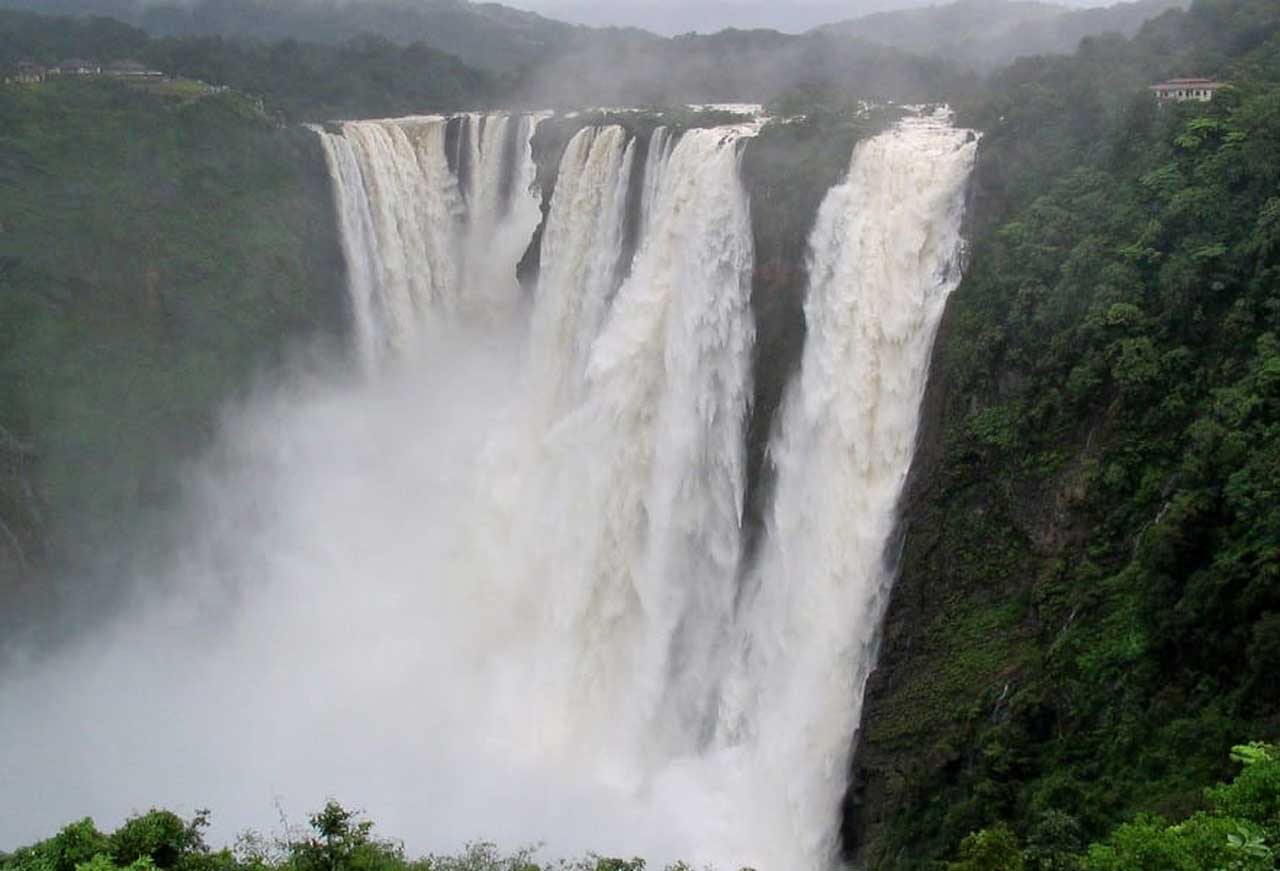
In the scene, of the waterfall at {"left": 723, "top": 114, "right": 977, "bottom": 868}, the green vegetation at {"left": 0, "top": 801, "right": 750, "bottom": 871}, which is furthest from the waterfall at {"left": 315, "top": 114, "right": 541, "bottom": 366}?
the green vegetation at {"left": 0, "top": 801, "right": 750, "bottom": 871}

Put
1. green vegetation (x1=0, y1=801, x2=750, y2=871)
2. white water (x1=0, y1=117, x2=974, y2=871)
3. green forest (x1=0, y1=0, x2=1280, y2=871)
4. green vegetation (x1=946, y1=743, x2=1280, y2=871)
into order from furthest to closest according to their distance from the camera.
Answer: white water (x1=0, y1=117, x2=974, y2=871) < green forest (x1=0, y1=0, x2=1280, y2=871) < green vegetation (x1=0, y1=801, x2=750, y2=871) < green vegetation (x1=946, y1=743, x2=1280, y2=871)

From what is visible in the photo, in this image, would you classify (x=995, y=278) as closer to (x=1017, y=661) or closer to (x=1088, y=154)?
(x=1088, y=154)

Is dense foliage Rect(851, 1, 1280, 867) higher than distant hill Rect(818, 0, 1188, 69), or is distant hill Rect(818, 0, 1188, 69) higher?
distant hill Rect(818, 0, 1188, 69)

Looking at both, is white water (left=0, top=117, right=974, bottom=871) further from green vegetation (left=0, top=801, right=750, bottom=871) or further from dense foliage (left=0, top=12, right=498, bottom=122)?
dense foliage (left=0, top=12, right=498, bottom=122)

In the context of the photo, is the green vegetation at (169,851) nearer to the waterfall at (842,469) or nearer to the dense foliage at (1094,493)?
the dense foliage at (1094,493)

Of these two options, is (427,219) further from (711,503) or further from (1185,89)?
(1185,89)

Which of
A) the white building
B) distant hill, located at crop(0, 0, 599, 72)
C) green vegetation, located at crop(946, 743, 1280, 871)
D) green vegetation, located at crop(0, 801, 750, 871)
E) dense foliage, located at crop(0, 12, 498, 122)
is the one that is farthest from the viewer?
distant hill, located at crop(0, 0, 599, 72)

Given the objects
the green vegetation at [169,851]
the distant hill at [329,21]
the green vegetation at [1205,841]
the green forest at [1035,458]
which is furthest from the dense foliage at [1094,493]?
the distant hill at [329,21]
